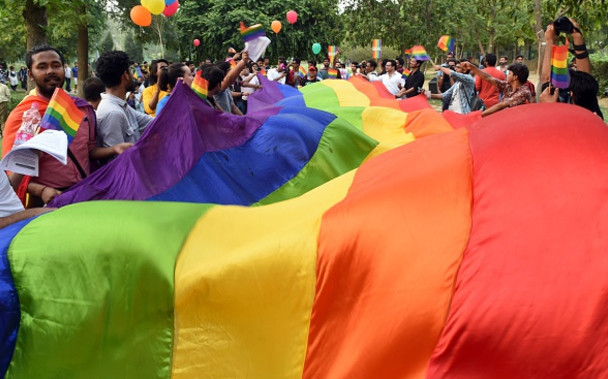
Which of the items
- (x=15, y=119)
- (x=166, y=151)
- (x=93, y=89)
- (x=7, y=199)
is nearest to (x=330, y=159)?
(x=166, y=151)

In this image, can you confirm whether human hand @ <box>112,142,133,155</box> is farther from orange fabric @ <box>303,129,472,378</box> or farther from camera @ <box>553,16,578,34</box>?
camera @ <box>553,16,578,34</box>

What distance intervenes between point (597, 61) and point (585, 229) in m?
22.8

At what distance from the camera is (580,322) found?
6.48 ft

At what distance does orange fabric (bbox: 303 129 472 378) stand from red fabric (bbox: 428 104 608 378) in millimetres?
80

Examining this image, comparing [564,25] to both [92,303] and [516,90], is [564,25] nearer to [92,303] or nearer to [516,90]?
[516,90]

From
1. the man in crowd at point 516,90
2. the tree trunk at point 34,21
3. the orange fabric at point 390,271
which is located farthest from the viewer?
the tree trunk at point 34,21

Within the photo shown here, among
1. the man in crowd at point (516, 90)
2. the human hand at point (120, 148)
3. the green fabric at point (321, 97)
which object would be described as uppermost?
the human hand at point (120, 148)

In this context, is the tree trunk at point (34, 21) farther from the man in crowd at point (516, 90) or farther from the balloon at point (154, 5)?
the man in crowd at point (516, 90)

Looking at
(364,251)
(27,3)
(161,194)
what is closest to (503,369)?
(364,251)

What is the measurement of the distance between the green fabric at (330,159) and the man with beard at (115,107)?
1.12 metres

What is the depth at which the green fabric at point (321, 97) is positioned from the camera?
25.3 ft

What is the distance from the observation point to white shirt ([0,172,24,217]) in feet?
8.73

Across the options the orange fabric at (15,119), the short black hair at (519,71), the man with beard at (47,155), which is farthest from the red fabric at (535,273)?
the short black hair at (519,71)

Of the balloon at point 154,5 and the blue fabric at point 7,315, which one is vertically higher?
the balloon at point 154,5
